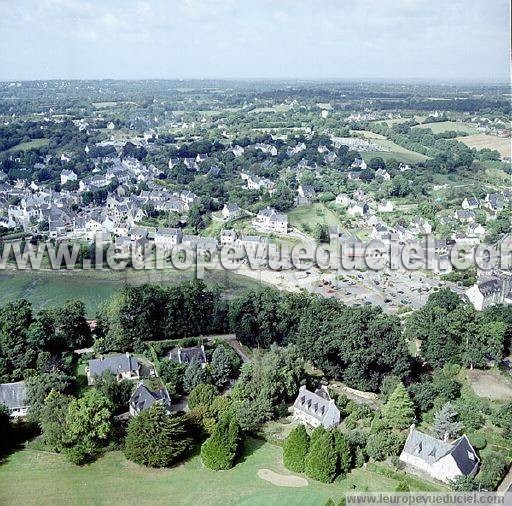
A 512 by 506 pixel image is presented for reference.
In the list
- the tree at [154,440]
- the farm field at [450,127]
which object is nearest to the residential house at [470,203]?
the farm field at [450,127]

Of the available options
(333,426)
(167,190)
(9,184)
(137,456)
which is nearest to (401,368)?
(333,426)

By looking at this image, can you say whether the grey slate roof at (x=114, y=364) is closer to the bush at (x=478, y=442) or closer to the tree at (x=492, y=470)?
the bush at (x=478, y=442)

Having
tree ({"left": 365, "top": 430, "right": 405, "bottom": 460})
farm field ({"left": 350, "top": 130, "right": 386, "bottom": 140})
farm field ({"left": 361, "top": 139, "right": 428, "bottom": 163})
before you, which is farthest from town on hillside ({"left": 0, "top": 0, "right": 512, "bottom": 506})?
farm field ({"left": 350, "top": 130, "right": 386, "bottom": 140})

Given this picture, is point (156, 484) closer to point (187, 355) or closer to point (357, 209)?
point (187, 355)

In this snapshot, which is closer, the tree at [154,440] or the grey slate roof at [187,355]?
the tree at [154,440]

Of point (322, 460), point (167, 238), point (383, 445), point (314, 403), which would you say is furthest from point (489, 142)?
point (322, 460)

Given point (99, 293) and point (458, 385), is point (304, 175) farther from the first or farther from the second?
point (458, 385)
